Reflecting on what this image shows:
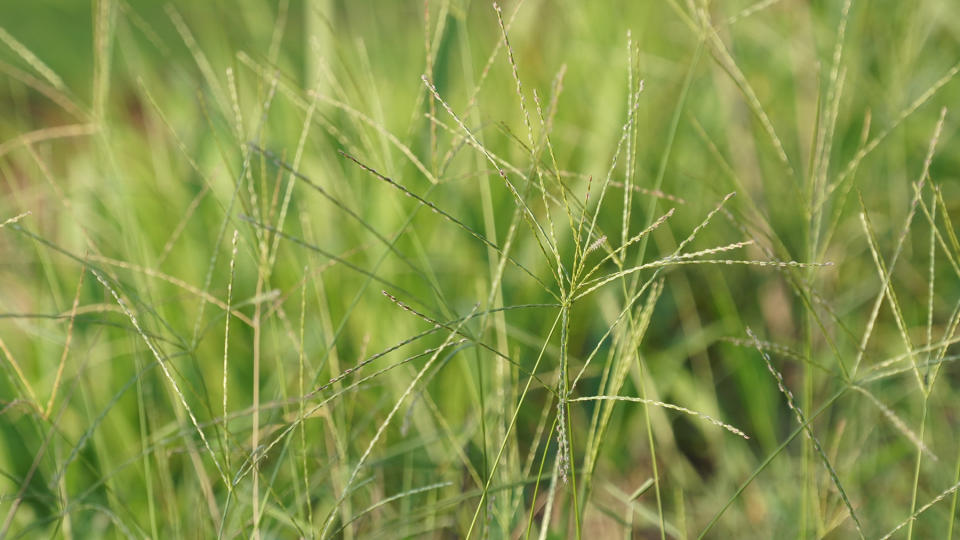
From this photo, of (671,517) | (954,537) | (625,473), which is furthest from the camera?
(625,473)

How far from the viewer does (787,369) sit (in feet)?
4.32

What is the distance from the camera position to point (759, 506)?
3.42 ft

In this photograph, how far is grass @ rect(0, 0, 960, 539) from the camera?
0.87m

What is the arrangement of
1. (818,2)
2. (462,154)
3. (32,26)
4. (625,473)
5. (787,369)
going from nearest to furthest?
(625,473) → (787,369) → (462,154) → (818,2) → (32,26)

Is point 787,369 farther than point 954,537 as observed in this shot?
Yes

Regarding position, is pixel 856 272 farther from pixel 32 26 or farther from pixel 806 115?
pixel 32 26

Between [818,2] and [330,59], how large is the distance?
39.8 inches

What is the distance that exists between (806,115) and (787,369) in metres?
0.53

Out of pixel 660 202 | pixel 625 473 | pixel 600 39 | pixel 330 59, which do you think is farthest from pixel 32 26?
pixel 625 473

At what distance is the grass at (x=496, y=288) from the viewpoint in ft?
2.86

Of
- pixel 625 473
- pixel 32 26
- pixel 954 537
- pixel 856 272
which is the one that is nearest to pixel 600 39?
pixel 856 272

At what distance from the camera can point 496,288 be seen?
79 cm

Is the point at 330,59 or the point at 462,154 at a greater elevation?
the point at 330,59

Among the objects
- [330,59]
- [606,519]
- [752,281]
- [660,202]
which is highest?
[330,59]
